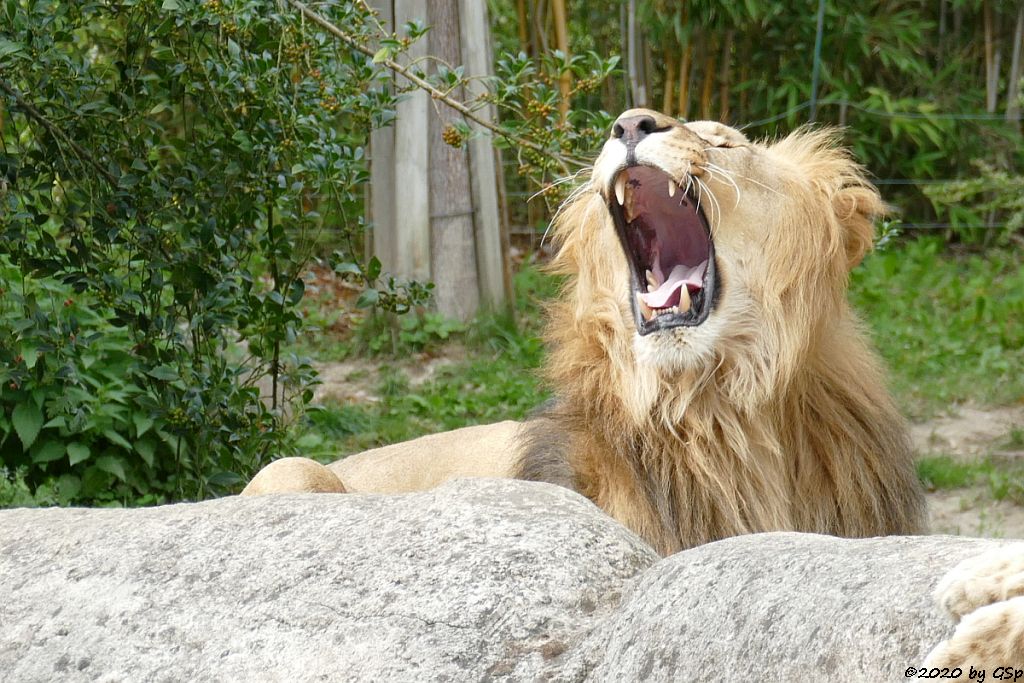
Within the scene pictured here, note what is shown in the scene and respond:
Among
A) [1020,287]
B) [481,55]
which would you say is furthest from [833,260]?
[1020,287]

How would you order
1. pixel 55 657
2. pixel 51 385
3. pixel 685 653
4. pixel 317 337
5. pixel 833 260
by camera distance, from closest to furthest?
pixel 685 653
pixel 55 657
pixel 833 260
pixel 51 385
pixel 317 337

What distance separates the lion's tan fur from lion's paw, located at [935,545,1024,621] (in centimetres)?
167

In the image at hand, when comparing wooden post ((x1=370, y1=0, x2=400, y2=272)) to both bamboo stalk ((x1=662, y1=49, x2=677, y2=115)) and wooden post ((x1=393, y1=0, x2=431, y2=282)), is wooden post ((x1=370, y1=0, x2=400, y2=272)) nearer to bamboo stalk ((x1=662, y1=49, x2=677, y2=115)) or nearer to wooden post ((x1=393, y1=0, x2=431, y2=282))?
wooden post ((x1=393, y1=0, x2=431, y2=282))

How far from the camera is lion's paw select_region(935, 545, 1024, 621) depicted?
165 centimetres

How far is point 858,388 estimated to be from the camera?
3576 mm

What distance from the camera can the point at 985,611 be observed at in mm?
1602

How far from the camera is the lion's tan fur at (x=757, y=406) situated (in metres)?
3.43

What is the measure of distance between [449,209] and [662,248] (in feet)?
11.3

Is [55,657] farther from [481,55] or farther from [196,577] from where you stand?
[481,55]

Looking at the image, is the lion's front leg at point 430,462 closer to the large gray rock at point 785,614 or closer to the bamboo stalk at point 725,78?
the large gray rock at point 785,614

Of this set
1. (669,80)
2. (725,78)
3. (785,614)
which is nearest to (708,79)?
(725,78)

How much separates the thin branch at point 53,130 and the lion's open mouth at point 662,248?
1603 mm

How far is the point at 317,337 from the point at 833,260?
4.31m

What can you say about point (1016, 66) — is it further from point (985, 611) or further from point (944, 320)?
point (985, 611)
